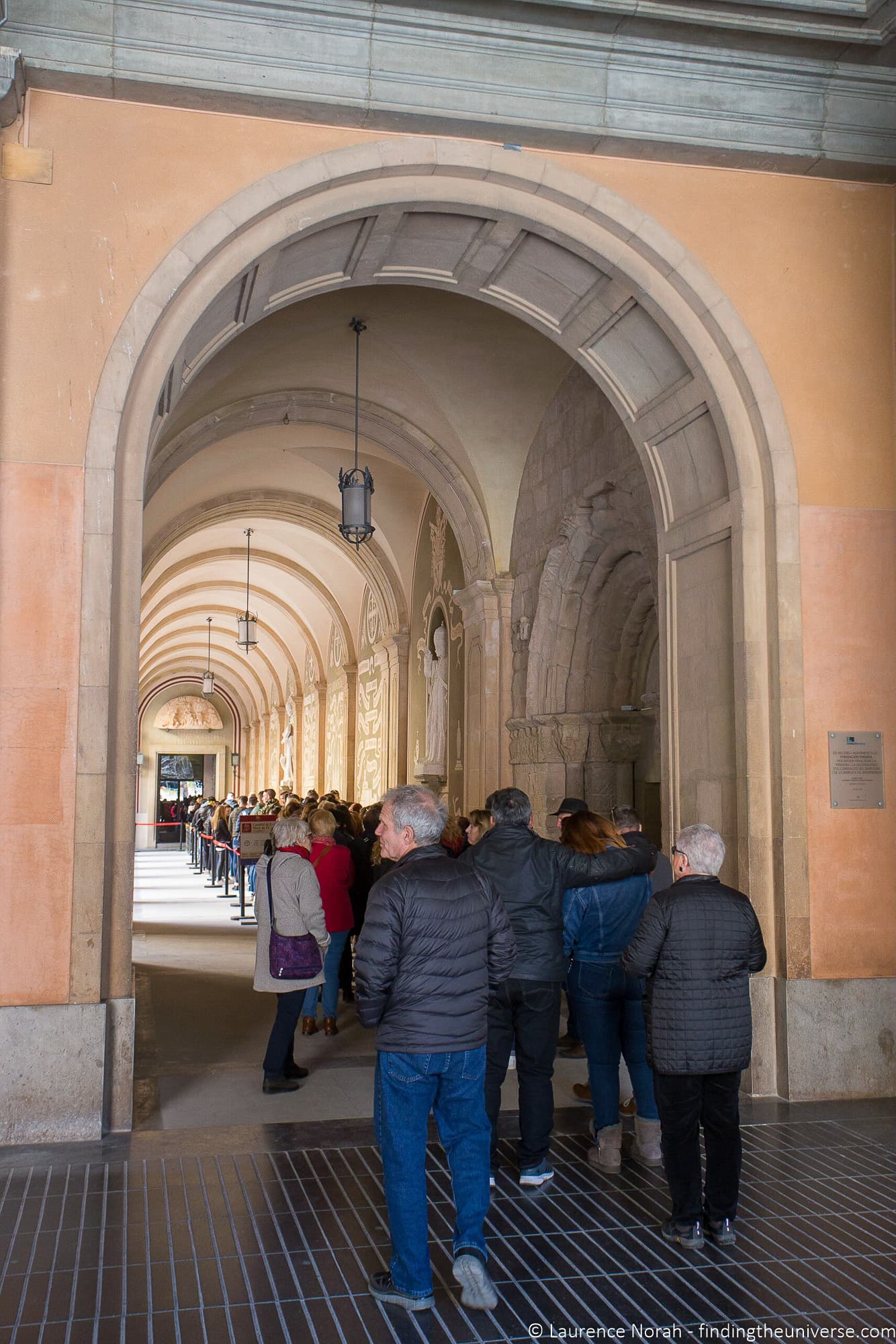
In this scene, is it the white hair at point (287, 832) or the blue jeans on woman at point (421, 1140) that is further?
the white hair at point (287, 832)

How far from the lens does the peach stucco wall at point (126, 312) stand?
4973 millimetres

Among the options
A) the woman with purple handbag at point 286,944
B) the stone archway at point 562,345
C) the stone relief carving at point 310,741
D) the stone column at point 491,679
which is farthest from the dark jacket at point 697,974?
the stone relief carving at point 310,741

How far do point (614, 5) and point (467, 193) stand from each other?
3.57 ft

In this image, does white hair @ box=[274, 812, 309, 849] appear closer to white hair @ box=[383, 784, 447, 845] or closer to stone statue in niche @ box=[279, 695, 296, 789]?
white hair @ box=[383, 784, 447, 845]

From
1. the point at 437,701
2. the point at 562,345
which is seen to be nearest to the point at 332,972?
the point at 562,345

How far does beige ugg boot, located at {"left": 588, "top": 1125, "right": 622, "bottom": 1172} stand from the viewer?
449 centimetres

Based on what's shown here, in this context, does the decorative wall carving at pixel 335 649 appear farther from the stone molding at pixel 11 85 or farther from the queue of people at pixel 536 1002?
the queue of people at pixel 536 1002

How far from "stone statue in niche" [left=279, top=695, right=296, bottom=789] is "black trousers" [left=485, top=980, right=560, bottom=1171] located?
21.9 metres

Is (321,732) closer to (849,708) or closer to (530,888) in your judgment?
(849,708)

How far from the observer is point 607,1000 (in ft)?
14.9

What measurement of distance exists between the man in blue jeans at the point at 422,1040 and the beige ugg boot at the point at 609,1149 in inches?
47.6

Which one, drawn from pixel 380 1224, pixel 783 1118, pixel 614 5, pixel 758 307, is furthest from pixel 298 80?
pixel 783 1118

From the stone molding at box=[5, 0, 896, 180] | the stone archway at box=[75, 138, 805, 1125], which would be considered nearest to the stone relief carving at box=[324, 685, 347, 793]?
the stone archway at box=[75, 138, 805, 1125]

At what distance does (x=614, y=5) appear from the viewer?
17.3 ft
